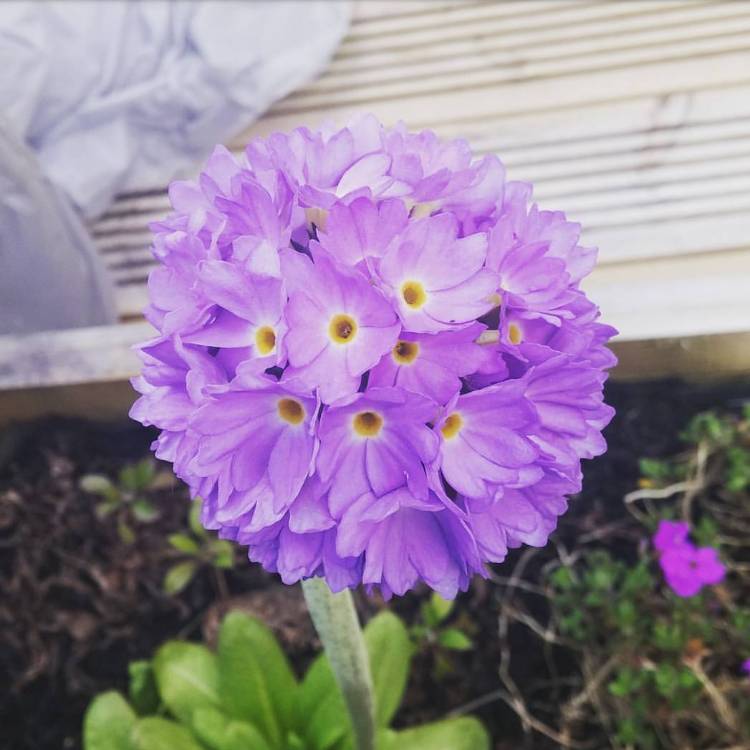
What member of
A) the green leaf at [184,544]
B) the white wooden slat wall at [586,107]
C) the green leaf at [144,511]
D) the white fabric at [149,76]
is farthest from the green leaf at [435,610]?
the white fabric at [149,76]

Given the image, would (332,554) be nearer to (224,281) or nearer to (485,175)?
(224,281)

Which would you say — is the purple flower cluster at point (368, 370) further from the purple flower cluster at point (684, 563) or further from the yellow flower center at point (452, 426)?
the purple flower cluster at point (684, 563)

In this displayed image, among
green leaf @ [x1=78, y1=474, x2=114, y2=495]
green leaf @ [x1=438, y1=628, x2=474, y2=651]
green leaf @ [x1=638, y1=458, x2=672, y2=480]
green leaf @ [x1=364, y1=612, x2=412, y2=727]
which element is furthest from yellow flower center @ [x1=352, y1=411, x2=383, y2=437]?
green leaf @ [x1=78, y1=474, x2=114, y2=495]

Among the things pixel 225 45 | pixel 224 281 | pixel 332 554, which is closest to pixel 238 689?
pixel 332 554

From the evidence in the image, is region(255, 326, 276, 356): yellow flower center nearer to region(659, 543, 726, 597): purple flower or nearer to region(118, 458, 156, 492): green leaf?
region(659, 543, 726, 597): purple flower

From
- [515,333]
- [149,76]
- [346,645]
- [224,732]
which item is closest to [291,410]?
[515,333]
